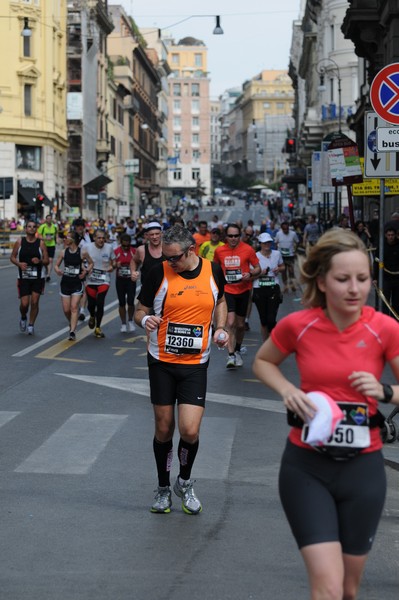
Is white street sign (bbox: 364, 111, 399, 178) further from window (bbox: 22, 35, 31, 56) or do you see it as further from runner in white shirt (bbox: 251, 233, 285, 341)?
window (bbox: 22, 35, 31, 56)

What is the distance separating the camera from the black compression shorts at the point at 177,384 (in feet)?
25.8

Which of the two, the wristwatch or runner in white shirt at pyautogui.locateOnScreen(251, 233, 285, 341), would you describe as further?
runner in white shirt at pyautogui.locateOnScreen(251, 233, 285, 341)

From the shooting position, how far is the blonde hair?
4699 millimetres

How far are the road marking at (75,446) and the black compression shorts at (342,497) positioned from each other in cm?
478

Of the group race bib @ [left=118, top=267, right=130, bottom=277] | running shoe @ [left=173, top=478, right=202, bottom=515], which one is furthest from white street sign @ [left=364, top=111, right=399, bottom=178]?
race bib @ [left=118, top=267, right=130, bottom=277]

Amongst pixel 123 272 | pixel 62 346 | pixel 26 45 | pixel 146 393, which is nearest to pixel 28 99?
pixel 26 45

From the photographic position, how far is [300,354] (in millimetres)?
4754

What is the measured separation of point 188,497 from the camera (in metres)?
7.96

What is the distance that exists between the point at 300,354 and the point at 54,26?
2922 inches

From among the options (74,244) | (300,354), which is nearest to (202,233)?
(74,244)

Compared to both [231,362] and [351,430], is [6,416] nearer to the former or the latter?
[231,362]

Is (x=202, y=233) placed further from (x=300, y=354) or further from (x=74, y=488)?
(x=300, y=354)

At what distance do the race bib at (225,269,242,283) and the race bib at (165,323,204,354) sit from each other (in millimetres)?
8481

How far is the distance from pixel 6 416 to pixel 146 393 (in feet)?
6.96
